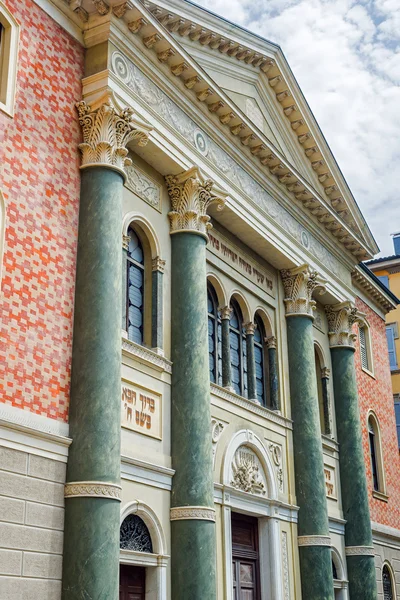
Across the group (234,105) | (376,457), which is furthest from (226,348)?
(376,457)

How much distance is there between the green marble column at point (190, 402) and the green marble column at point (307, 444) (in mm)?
4673

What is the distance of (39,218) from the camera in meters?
11.8

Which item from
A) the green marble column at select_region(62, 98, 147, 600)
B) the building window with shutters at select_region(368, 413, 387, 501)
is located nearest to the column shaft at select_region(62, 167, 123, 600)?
the green marble column at select_region(62, 98, 147, 600)

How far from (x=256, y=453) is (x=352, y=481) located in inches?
193

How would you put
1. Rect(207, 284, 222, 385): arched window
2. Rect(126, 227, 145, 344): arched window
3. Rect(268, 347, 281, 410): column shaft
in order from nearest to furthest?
Rect(126, 227, 145, 344): arched window → Rect(207, 284, 222, 385): arched window → Rect(268, 347, 281, 410): column shaft

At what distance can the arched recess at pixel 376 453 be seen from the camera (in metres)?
24.2

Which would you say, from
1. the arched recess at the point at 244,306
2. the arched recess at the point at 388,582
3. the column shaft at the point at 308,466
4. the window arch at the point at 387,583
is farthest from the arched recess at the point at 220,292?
the window arch at the point at 387,583

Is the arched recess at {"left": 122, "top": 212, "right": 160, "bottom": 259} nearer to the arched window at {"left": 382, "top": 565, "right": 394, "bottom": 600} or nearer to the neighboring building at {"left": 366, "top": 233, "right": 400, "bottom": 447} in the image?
the arched window at {"left": 382, "top": 565, "right": 394, "bottom": 600}

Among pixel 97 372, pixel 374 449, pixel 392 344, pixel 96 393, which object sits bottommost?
pixel 96 393

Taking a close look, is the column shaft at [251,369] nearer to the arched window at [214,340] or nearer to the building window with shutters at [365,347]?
the arched window at [214,340]

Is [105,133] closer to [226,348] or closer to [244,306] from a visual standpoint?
[226,348]

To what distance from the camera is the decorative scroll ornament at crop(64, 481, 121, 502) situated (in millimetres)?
10945

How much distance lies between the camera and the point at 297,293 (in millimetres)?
19875

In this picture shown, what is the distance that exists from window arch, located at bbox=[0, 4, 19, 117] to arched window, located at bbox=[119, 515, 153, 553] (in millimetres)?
6371
